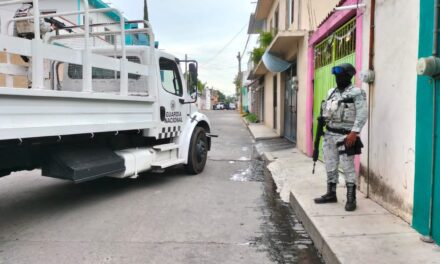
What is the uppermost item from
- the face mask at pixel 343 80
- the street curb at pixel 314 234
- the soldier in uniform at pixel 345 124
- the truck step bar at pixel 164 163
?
the face mask at pixel 343 80

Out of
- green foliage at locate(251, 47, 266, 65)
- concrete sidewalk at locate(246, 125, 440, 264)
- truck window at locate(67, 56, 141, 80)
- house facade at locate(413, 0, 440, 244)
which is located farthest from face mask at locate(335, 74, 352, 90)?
green foliage at locate(251, 47, 266, 65)

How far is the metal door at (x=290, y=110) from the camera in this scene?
12.7 meters

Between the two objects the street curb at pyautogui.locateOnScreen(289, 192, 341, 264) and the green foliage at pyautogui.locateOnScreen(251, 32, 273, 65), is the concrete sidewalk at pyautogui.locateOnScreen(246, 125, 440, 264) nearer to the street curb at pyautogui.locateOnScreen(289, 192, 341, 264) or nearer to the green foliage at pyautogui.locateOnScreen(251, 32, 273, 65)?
the street curb at pyautogui.locateOnScreen(289, 192, 341, 264)

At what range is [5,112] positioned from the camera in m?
3.81

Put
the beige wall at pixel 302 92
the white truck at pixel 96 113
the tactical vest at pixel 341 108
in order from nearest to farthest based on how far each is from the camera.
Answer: the white truck at pixel 96 113
the tactical vest at pixel 341 108
the beige wall at pixel 302 92

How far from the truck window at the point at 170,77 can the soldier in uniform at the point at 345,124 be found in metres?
3.34

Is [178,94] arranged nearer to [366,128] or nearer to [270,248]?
[366,128]

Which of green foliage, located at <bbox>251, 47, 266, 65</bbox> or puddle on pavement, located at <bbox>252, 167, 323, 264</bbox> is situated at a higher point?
green foliage, located at <bbox>251, 47, 266, 65</bbox>

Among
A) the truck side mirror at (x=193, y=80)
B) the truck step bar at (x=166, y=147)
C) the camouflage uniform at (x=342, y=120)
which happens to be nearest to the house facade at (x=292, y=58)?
the truck side mirror at (x=193, y=80)

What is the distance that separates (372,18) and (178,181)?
4.50 m

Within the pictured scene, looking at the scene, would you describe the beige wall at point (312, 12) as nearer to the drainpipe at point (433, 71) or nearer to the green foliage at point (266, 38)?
the green foliage at point (266, 38)

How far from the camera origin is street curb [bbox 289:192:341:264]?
3.54 m

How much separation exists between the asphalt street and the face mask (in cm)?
183

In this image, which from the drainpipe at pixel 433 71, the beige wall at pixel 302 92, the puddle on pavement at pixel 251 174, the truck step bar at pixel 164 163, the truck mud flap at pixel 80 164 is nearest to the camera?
the drainpipe at pixel 433 71
